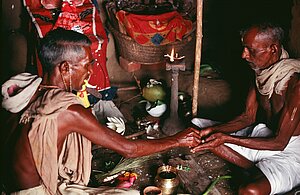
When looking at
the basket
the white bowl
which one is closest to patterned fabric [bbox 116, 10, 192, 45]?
the basket

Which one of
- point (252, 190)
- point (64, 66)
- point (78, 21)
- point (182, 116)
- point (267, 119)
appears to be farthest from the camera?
point (78, 21)

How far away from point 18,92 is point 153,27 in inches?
137

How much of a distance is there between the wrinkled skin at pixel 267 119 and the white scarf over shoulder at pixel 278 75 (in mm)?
50

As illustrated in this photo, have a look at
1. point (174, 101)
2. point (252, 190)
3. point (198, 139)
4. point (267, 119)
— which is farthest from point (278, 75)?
point (174, 101)

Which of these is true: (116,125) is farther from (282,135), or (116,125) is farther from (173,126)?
(282,135)

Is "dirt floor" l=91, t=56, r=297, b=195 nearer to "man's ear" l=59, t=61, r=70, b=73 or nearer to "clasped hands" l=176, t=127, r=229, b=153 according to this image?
"clasped hands" l=176, t=127, r=229, b=153

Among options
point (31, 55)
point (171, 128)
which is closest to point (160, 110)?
point (171, 128)

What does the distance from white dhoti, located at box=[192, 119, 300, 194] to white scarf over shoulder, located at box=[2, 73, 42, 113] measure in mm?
2071

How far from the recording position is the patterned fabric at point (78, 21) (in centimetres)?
582

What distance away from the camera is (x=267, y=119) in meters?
4.63

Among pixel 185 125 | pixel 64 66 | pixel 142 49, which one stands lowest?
pixel 185 125

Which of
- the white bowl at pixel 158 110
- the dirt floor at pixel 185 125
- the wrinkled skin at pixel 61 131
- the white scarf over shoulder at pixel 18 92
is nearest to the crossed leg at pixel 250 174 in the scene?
the dirt floor at pixel 185 125

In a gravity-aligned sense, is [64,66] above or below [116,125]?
above

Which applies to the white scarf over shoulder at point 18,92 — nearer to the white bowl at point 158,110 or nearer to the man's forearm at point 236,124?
the man's forearm at point 236,124
